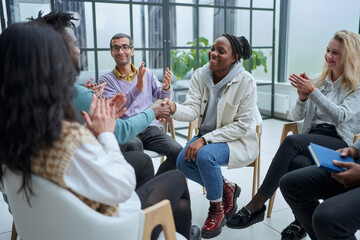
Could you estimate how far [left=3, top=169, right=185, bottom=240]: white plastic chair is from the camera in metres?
0.97

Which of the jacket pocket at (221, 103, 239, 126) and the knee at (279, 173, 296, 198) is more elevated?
the jacket pocket at (221, 103, 239, 126)

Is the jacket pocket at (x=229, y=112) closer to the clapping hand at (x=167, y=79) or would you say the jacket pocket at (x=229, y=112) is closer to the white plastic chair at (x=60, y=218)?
the clapping hand at (x=167, y=79)

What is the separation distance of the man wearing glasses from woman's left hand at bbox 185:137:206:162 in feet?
1.14

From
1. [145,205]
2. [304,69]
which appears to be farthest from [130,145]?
[304,69]

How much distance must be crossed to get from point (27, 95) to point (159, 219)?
0.58 meters

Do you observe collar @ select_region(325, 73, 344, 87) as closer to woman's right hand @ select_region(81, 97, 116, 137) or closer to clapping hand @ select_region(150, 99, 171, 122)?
clapping hand @ select_region(150, 99, 171, 122)

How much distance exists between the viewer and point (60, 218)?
39.3 inches

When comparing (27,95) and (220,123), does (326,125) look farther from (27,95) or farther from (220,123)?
(27,95)

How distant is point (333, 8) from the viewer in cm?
473

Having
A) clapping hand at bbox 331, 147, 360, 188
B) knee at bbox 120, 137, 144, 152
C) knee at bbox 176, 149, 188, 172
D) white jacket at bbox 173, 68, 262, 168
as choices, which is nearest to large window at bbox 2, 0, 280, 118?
knee at bbox 120, 137, 144, 152

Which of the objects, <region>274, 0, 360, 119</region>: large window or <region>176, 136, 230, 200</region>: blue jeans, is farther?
<region>274, 0, 360, 119</region>: large window

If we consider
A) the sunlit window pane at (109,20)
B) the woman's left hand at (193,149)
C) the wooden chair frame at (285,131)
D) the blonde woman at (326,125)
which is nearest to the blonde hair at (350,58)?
the blonde woman at (326,125)

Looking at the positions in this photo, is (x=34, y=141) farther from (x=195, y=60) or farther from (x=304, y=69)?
(x=304, y=69)

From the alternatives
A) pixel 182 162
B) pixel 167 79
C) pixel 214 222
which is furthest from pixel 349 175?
pixel 167 79
